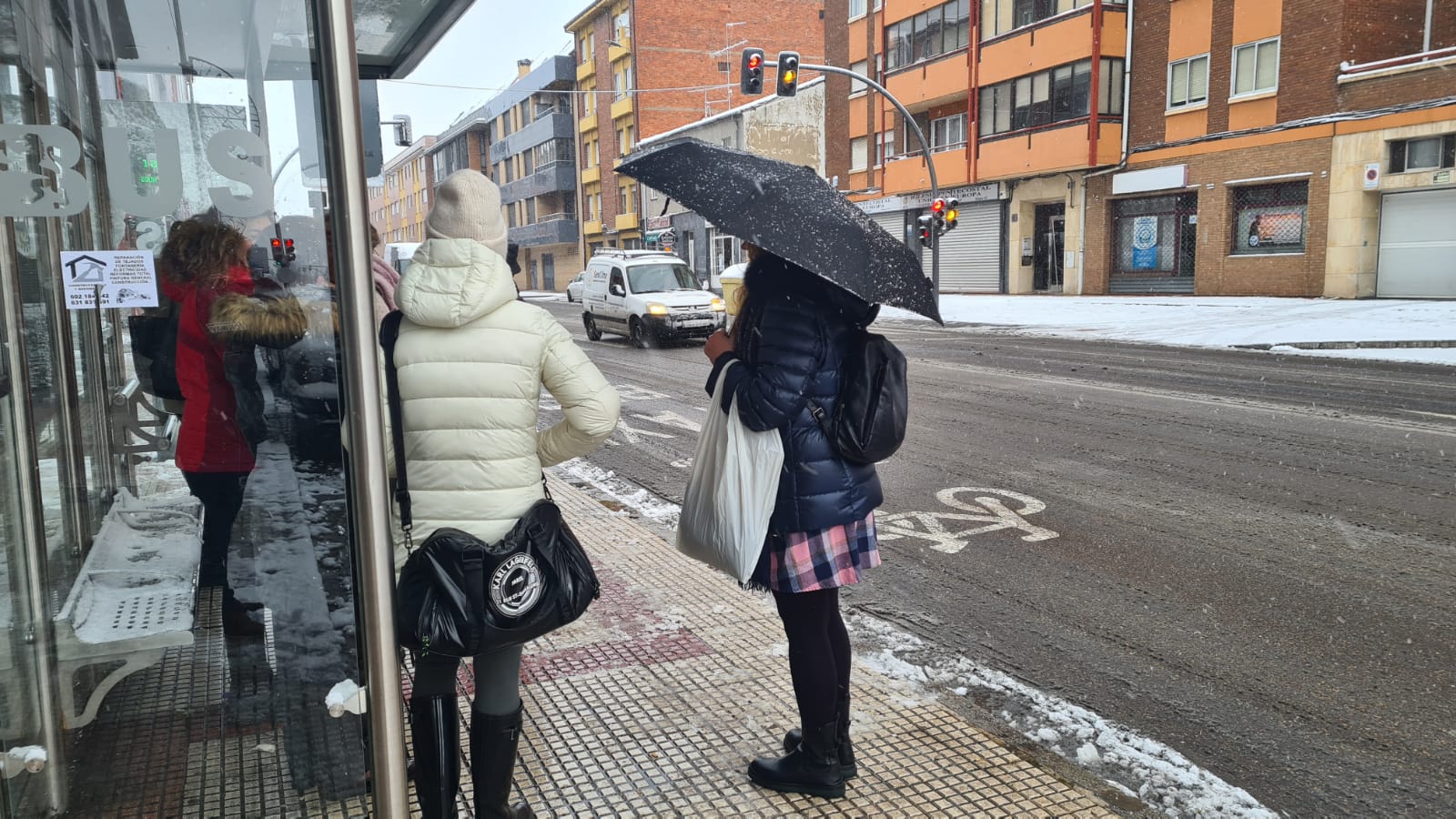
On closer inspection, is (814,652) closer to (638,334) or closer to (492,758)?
(492,758)

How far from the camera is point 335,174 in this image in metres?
2.09

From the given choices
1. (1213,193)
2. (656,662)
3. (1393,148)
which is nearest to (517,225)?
(1213,193)

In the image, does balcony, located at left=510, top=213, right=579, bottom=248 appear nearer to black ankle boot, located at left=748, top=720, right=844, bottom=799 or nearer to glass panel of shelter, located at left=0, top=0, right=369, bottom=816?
glass panel of shelter, located at left=0, top=0, right=369, bottom=816

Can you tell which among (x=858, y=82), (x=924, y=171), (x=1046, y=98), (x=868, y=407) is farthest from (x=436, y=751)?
(x=858, y=82)

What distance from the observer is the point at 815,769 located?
299 cm

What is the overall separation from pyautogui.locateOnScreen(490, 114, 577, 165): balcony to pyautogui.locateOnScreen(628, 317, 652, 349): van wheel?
45.0 meters

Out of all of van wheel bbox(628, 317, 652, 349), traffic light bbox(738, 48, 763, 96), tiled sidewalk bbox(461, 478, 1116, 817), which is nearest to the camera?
tiled sidewalk bbox(461, 478, 1116, 817)

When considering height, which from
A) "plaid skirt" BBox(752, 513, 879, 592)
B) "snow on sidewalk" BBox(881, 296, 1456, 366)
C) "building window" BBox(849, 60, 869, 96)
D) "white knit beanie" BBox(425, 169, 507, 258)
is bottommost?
"snow on sidewalk" BBox(881, 296, 1456, 366)

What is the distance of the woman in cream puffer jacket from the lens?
246 cm

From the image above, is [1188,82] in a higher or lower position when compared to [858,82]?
lower

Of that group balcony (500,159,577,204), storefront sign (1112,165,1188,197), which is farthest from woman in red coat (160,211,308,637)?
balcony (500,159,577,204)

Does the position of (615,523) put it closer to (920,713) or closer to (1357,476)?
(920,713)

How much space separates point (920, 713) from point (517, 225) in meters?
69.4

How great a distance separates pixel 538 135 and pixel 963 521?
6155 centimetres
